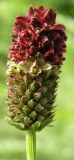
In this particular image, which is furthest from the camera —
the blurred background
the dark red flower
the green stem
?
the blurred background

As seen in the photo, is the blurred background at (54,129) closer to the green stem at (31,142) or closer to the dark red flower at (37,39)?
the green stem at (31,142)

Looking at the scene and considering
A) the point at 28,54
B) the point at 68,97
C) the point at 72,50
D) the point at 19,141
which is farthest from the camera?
the point at 72,50

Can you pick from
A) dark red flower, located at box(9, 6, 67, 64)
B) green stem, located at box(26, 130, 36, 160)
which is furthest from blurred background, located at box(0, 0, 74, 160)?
dark red flower, located at box(9, 6, 67, 64)

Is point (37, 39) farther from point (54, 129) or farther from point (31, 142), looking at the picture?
point (54, 129)

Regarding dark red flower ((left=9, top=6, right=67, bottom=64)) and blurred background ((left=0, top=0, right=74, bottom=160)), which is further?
blurred background ((left=0, top=0, right=74, bottom=160))

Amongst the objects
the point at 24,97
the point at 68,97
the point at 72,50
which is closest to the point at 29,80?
the point at 24,97

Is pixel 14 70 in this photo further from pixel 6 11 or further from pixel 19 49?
pixel 6 11

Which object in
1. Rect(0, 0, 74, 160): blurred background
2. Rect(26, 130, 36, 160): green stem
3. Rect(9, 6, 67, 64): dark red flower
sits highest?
Rect(0, 0, 74, 160): blurred background

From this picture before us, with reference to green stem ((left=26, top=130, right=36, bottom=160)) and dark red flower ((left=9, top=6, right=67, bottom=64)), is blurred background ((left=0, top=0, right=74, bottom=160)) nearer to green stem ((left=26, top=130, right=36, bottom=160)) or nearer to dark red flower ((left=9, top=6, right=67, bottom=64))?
green stem ((left=26, top=130, right=36, bottom=160))

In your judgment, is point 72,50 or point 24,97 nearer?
point 24,97
